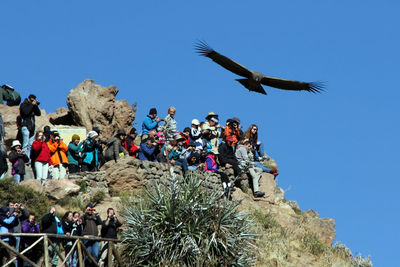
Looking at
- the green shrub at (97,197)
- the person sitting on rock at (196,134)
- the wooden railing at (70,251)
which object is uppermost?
the person sitting on rock at (196,134)

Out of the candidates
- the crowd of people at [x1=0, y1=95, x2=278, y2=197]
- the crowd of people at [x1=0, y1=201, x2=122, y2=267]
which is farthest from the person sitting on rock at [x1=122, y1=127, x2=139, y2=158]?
the crowd of people at [x1=0, y1=201, x2=122, y2=267]

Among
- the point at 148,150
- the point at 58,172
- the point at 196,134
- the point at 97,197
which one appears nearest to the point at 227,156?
the point at 196,134

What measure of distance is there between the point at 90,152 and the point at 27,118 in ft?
6.77

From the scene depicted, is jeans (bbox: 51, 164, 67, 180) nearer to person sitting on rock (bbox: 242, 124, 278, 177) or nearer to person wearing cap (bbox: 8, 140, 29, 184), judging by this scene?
person wearing cap (bbox: 8, 140, 29, 184)

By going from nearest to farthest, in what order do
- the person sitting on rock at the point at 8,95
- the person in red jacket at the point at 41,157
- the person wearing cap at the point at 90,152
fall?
the person in red jacket at the point at 41,157
the person wearing cap at the point at 90,152
the person sitting on rock at the point at 8,95

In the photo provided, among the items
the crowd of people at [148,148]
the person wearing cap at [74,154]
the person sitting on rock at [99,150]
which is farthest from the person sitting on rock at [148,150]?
the person wearing cap at [74,154]

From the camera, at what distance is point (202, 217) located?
21.9m

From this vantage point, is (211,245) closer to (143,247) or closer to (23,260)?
(143,247)

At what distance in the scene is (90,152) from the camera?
25.0m

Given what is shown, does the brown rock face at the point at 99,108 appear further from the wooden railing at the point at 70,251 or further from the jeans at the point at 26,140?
the wooden railing at the point at 70,251

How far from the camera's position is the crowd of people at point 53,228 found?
61.7 ft

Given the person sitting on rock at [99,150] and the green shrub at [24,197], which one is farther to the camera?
the person sitting on rock at [99,150]

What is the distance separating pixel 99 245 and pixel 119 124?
13568 mm

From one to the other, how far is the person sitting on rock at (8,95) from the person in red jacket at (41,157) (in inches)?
428
